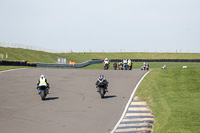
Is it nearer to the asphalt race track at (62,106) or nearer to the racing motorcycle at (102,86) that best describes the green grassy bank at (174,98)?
the asphalt race track at (62,106)

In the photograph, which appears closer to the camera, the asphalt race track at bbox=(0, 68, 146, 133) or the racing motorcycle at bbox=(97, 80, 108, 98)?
the asphalt race track at bbox=(0, 68, 146, 133)

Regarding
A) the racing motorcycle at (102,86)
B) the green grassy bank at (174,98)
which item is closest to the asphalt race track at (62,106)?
the racing motorcycle at (102,86)

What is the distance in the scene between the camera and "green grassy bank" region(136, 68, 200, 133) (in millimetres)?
14281

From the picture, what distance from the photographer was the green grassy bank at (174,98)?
562 inches

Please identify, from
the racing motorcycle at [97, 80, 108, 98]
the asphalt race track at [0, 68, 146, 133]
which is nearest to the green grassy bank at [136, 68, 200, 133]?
the asphalt race track at [0, 68, 146, 133]

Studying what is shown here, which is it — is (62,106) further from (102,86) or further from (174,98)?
(174,98)

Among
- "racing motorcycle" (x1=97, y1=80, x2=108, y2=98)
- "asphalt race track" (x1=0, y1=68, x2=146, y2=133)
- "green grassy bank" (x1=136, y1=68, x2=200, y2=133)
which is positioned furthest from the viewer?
"racing motorcycle" (x1=97, y1=80, x2=108, y2=98)

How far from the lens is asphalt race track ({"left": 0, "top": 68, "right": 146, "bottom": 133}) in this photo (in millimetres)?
14070

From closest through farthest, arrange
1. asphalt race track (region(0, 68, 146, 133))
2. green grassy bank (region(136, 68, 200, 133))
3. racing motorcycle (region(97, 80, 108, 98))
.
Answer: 1. asphalt race track (region(0, 68, 146, 133))
2. green grassy bank (region(136, 68, 200, 133))
3. racing motorcycle (region(97, 80, 108, 98))

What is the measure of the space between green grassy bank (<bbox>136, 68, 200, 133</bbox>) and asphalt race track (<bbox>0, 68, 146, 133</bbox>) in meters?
1.56

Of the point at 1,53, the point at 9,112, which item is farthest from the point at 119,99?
the point at 1,53

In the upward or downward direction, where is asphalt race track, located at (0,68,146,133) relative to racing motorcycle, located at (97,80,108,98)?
downward

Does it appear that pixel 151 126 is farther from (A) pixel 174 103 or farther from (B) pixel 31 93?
(B) pixel 31 93

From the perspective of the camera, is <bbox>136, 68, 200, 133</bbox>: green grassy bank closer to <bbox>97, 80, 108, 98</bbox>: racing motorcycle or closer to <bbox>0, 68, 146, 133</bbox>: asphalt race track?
<bbox>0, 68, 146, 133</bbox>: asphalt race track
